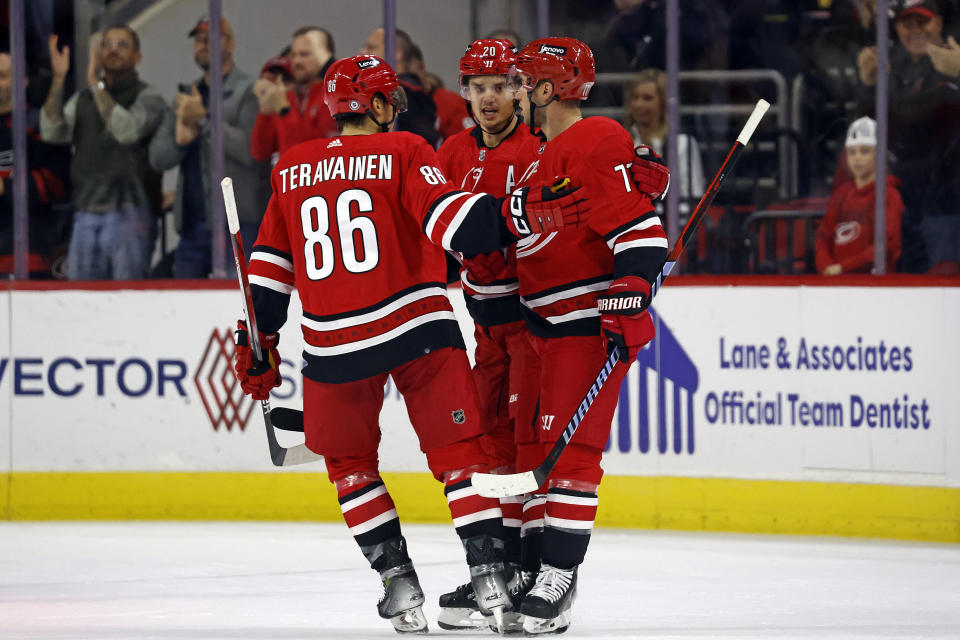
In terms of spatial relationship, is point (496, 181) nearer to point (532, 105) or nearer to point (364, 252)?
point (532, 105)

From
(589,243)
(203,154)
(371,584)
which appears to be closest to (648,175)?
(589,243)

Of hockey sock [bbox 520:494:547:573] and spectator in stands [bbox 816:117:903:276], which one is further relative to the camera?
spectator in stands [bbox 816:117:903:276]

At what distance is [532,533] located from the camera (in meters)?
3.81

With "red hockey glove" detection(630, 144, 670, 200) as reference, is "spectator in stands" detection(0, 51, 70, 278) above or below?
above

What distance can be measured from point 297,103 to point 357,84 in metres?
2.65

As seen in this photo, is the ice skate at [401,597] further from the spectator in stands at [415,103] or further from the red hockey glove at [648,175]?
the spectator in stands at [415,103]

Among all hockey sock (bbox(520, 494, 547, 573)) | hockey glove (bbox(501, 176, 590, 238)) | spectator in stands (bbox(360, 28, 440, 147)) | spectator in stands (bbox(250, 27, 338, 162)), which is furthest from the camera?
spectator in stands (bbox(250, 27, 338, 162))

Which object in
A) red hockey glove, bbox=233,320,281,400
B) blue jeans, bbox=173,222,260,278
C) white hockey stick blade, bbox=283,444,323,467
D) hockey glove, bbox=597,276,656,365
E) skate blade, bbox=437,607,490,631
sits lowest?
skate blade, bbox=437,607,490,631

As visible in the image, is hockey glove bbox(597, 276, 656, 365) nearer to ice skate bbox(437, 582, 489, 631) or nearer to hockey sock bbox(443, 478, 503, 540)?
hockey sock bbox(443, 478, 503, 540)

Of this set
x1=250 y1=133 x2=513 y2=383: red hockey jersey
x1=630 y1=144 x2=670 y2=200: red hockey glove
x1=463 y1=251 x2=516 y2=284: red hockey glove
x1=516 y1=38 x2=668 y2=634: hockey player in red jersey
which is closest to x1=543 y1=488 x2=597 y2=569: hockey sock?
x1=516 y1=38 x2=668 y2=634: hockey player in red jersey

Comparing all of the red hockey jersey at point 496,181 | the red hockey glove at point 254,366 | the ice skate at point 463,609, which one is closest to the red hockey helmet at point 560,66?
the red hockey jersey at point 496,181

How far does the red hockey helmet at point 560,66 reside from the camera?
363 cm

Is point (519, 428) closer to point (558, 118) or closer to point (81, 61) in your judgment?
point (558, 118)

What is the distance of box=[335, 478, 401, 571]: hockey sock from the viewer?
3637mm
